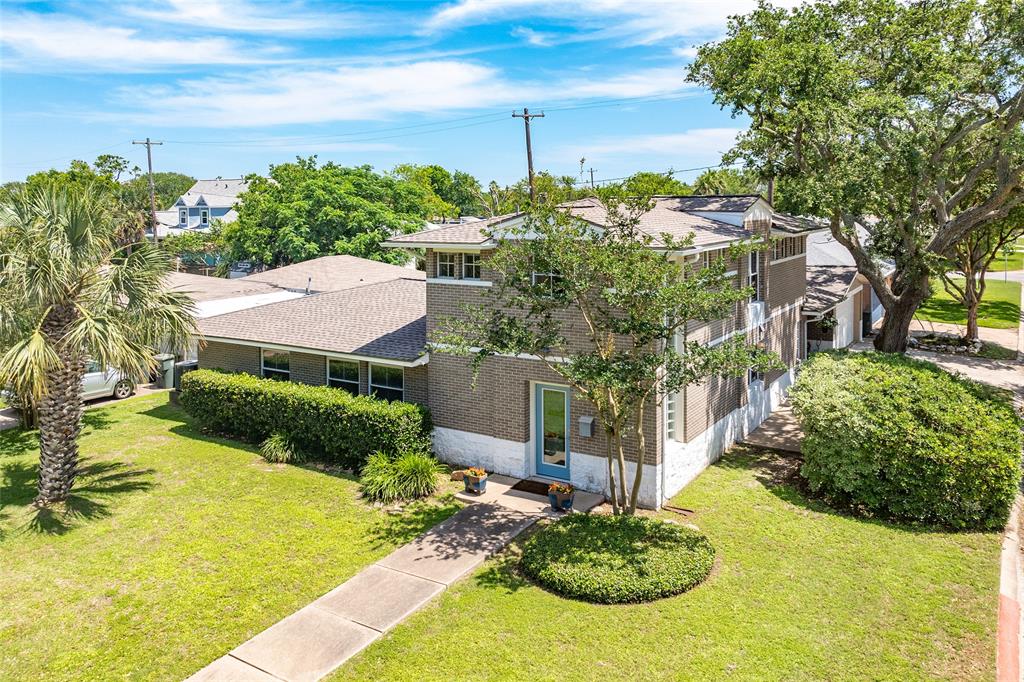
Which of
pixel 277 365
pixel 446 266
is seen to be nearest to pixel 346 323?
pixel 277 365

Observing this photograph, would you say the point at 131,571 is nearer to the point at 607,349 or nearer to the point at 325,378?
the point at 325,378

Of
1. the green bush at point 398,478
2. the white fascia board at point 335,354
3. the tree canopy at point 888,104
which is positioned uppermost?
the tree canopy at point 888,104

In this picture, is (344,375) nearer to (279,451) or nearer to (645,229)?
(279,451)

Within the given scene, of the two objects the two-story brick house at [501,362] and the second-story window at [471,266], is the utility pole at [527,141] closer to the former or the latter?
the two-story brick house at [501,362]

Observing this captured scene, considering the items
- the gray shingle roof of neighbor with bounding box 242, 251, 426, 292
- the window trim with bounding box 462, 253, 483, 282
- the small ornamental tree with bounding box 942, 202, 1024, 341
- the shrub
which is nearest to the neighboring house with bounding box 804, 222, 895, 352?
the small ornamental tree with bounding box 942, 202, 1024, 341

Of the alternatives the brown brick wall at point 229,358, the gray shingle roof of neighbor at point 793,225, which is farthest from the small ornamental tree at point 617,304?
the gray shingle roof of neighbor at point 793,225

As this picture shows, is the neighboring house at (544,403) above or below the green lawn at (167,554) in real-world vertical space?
above

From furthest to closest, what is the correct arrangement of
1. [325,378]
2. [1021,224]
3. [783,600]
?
[1021,224] < [325,378] < [783,600]

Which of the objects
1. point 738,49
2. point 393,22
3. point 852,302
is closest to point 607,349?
point 393,22
